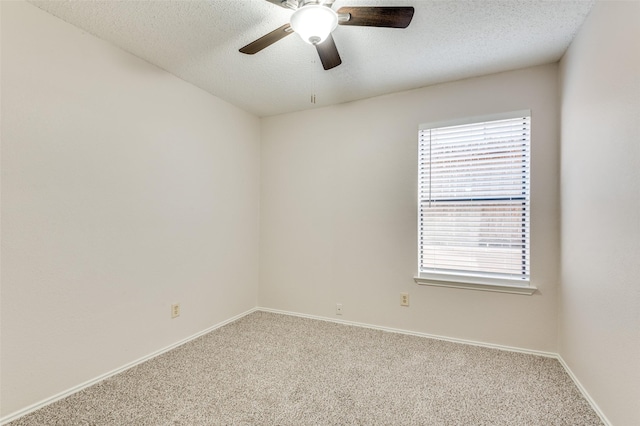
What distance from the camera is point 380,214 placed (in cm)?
298

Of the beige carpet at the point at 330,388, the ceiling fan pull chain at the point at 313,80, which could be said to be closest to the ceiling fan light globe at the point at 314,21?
the ceiling fan pull chain at the point at 313,80

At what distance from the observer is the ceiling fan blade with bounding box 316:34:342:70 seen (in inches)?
65.1

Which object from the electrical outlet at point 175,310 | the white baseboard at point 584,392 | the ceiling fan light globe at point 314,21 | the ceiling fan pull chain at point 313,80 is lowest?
the white baseboard at point 584,392

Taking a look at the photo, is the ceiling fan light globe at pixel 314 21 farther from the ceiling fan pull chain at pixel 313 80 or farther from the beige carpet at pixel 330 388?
the beige carpet at pixel 330 388

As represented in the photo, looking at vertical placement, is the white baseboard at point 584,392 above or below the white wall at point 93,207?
below

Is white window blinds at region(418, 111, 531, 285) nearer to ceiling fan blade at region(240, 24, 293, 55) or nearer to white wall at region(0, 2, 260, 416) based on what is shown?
ceiling fan blade at region(240, 24, 293, 55)

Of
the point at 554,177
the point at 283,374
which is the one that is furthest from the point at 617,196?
the point at 283,374

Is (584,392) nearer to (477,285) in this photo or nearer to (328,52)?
(477,285)

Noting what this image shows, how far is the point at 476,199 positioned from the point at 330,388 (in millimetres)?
1989

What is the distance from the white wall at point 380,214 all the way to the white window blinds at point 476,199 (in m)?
0.09

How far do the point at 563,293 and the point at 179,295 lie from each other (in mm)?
3187

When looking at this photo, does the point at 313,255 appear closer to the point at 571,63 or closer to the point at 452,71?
the point at 452,71

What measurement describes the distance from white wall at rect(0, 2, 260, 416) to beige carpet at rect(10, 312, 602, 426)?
31 cm

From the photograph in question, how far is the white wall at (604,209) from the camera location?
1362 mm
